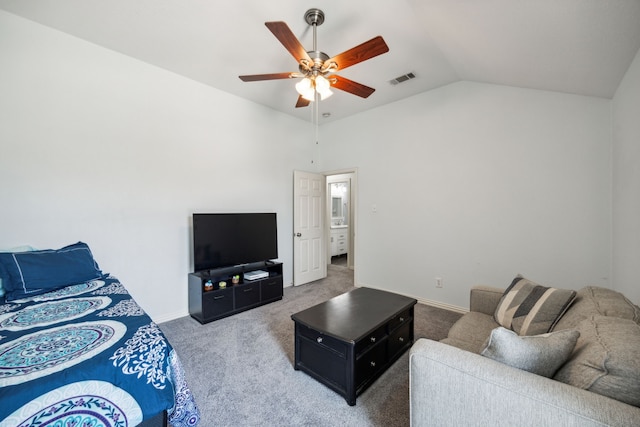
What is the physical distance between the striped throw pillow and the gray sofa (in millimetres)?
239

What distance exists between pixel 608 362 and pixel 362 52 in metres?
2.07

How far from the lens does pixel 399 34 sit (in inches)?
94.6

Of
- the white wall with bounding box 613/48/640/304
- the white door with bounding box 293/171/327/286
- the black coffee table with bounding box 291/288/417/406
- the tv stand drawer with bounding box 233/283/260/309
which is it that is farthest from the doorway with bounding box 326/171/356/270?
the white wall with bounding box 613/48/640/304

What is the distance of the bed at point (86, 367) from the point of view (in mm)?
883

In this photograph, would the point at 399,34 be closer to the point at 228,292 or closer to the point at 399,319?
the point at 399,319

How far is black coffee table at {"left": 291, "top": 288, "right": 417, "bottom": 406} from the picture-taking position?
5.75 feet

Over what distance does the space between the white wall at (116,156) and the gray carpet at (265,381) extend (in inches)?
34.5

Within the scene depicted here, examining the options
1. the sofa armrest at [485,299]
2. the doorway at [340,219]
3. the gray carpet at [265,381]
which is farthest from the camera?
the doorway at [340,219]

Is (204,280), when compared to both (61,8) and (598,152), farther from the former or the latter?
(598,152)

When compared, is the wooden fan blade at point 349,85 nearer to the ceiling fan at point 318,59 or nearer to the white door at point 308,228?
the ceiling fan at point 318,59

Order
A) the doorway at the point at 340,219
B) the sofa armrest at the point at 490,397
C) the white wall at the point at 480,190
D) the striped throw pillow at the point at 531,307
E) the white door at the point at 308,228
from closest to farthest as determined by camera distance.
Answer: the sofa armrest at the point at 490,397
the striped throw pillow at the point at 531,307
the white wall at the point at 480,190
the white door at the point at 308,228
the doorway at the point at 340,219

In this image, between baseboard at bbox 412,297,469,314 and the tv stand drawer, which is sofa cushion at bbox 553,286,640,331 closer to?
baseboard at bbox 412,297,469,314

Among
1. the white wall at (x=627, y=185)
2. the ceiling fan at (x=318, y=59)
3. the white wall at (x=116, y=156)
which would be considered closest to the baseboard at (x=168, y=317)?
the white wall at (x=116, y=156)

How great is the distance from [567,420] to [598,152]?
9.12 ft
